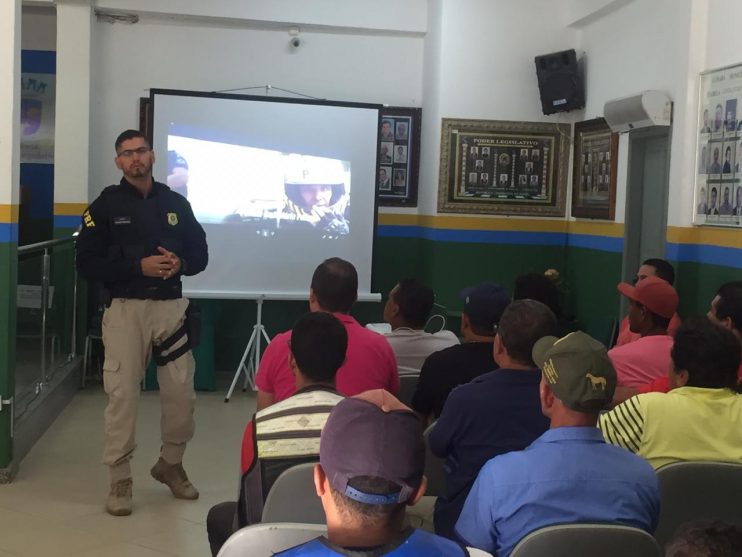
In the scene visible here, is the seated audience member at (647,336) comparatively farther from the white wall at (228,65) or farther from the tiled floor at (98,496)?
the white wall at (228,65)

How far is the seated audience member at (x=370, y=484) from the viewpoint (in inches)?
56.8

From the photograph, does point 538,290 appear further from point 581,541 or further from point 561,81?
point 561,81

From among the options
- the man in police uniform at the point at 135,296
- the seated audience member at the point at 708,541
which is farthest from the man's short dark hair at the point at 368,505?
the man in police uniform at the point at 135,296

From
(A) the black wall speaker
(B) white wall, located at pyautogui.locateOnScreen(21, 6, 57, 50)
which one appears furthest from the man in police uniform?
(B) white wall, located at pyautogui.locateOnScreen(21, 6, 57, 50)

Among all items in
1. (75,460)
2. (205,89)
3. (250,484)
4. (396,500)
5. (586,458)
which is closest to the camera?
(396,500)

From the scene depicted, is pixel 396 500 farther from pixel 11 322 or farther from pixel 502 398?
pixel 11 322

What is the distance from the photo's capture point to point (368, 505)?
145 centimetres

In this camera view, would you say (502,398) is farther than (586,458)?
Yes

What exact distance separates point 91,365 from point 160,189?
3.24 meters

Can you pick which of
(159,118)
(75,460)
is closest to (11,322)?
(75,460)

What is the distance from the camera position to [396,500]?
1467mm

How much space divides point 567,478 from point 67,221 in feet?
19.0

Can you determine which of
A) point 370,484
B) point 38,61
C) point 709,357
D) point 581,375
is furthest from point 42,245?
point 370,484

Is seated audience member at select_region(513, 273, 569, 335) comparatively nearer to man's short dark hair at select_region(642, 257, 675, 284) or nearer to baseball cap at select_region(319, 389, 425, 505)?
man's short dark hair at select_region(642, 257, 675, 284)
